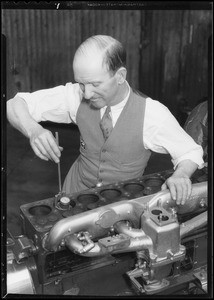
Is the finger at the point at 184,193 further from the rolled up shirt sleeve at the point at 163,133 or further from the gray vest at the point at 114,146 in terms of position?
the gray vest at the point at 114,146

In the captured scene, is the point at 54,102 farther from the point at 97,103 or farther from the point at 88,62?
the point at 88,62

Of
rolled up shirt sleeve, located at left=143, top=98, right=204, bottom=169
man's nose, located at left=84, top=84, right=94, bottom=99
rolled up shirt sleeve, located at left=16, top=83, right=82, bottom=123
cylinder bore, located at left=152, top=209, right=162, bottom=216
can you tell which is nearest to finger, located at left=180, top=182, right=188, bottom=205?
cylinder bore, located at left=152, top=209, right=162, bottom=216

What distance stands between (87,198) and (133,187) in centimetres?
16

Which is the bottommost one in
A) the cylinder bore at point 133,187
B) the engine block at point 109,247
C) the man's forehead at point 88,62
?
the engine block at point 109,247

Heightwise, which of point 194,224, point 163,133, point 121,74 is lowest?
point 194,224

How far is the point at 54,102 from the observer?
6.02 ft

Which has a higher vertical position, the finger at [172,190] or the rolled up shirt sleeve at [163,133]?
the rolled up shirt sleeve at [163,133]

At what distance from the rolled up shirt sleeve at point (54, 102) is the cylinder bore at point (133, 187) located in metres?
0.53

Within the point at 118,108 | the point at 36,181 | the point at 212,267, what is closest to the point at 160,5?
the point at 118,108

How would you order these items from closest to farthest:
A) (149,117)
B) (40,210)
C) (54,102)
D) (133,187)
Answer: (40,210) → (133,187) → (149,117) → (54,102)

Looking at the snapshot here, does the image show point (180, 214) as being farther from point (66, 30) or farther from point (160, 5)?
point (66, 30)

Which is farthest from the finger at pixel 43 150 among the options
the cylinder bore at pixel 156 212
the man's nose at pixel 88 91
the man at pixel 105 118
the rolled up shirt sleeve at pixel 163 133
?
the rolled up shirt sleeve at pixel 163 133

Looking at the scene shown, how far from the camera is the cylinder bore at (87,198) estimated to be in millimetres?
1328

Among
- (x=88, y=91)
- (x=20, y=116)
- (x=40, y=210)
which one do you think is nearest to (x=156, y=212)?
(x=40, y=210)
